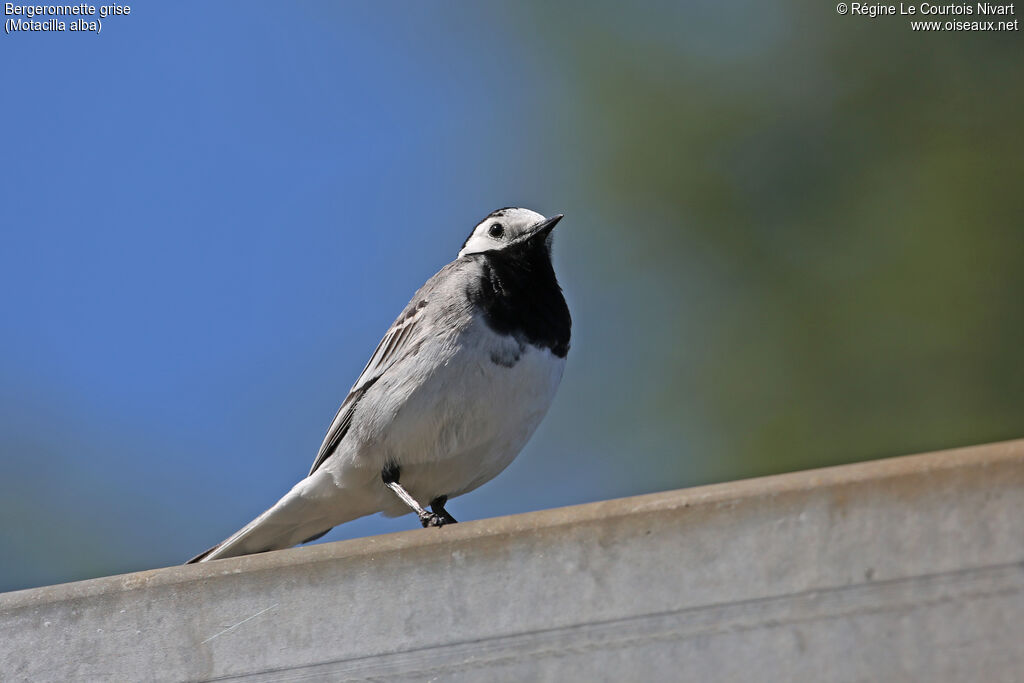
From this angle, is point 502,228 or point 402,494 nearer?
point 402,494

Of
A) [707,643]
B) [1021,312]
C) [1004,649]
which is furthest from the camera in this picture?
[1021,312]

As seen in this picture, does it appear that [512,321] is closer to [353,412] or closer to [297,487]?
[353,412]

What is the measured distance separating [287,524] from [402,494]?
0.50 meters

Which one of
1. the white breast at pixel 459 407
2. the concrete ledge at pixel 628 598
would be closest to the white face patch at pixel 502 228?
the white breast at pixel 459 407

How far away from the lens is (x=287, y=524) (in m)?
4.38

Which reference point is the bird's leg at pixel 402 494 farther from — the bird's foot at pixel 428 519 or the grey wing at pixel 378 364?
the grey wing at pixel 378 364

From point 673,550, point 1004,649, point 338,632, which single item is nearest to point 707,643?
point 673,550

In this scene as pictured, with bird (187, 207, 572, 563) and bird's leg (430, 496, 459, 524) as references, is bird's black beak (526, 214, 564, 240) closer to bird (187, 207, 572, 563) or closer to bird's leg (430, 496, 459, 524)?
bird (187, 207, 572, 563)

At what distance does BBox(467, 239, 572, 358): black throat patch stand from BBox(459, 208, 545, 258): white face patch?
127mm

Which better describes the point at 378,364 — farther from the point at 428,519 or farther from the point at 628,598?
the point at 628,598

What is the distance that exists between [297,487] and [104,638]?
1.95 metres

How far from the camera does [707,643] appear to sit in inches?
80.7

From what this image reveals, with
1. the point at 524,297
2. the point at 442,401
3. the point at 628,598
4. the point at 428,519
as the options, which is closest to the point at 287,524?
the point at 428,519

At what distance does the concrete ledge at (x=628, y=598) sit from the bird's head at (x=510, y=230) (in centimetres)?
242
